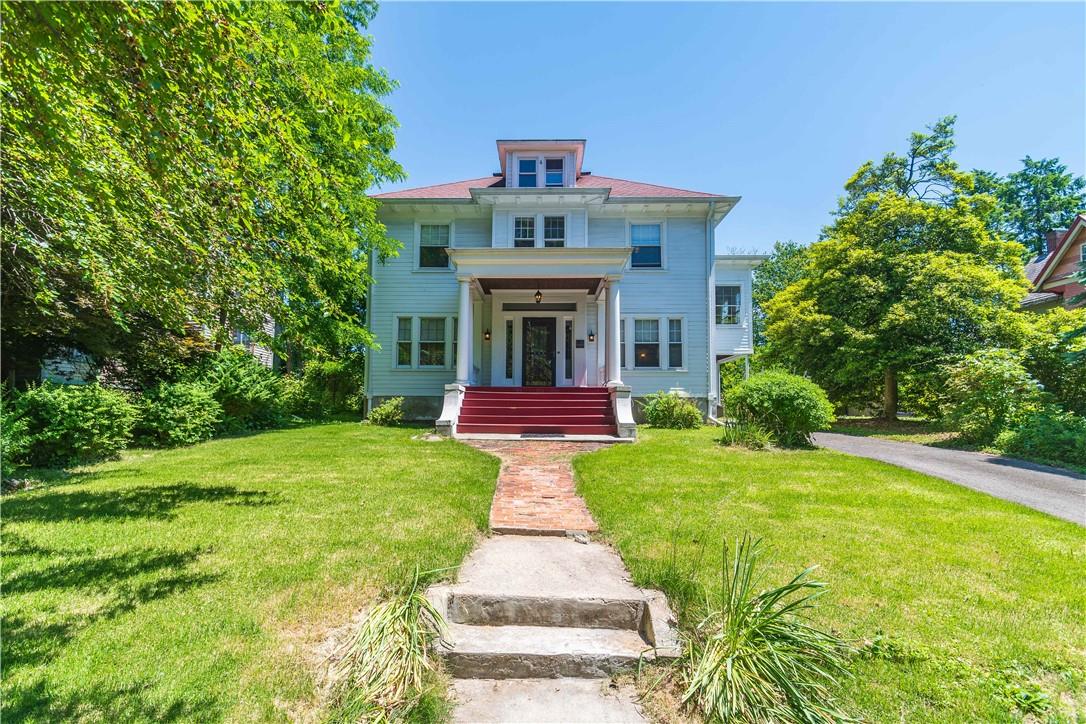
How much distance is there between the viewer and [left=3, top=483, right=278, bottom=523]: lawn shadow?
4.46 m

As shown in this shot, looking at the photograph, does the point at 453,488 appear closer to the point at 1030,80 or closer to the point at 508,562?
the point at 508,562

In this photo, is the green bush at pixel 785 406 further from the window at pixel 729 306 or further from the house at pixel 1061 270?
the house at pixel 1061 270

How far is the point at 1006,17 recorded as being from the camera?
643 cm

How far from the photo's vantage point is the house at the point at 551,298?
1370 centimetres

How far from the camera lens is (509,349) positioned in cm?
1413

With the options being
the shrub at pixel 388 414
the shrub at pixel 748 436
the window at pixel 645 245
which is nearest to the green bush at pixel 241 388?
the shrub at pixel 388 414

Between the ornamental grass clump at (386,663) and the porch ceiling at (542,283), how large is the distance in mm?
9687

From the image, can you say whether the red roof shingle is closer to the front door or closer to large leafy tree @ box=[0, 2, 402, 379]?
the front door

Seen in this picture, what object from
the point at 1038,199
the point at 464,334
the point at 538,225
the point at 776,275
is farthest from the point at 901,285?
the point at 1038,199

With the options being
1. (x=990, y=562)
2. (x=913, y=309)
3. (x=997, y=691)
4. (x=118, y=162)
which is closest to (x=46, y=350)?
(x=118, y=162)

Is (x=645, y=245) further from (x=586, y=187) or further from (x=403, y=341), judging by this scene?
(x=403, y=341)

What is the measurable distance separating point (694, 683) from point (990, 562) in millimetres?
3050

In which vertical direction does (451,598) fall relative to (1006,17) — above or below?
below

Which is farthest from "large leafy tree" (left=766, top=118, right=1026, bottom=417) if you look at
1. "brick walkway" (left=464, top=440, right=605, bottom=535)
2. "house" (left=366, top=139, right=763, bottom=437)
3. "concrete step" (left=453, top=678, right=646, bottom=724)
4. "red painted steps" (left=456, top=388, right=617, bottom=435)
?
"concrete step" (left=453, top=678, right=646, bottom=724)
